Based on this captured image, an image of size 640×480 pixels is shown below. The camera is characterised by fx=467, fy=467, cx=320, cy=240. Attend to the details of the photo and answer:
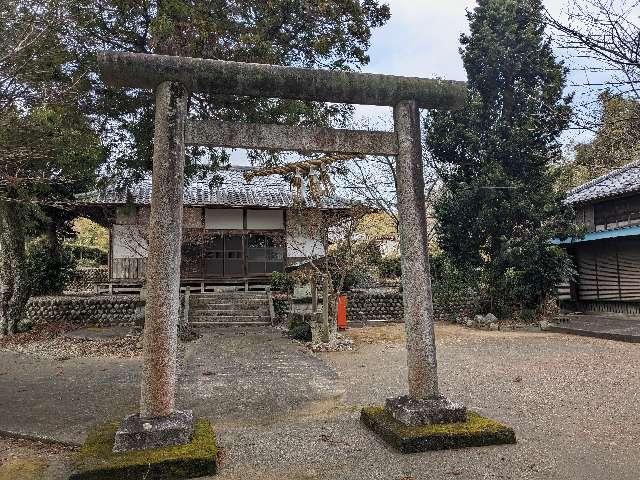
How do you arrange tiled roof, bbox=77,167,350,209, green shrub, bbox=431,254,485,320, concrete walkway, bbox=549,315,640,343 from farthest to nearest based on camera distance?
Result: 1. tiled roof, bbox=77,167,350,209
2. green shrub, bbox=431,254,485,320
3. concrete walkway, bbox=549,315,640,343

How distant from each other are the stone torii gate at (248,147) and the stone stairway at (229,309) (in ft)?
36.6

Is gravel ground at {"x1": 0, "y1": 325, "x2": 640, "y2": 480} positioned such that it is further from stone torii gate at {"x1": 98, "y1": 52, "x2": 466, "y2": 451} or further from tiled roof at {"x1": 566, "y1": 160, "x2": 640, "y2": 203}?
tiled roof at {"x1": 566, "y1": 160, "x2": 640, "y2": 203}

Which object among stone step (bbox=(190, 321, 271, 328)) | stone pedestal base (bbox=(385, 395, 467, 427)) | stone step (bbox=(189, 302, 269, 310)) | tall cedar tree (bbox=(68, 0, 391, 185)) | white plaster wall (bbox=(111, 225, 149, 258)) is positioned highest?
tall cedar tree (bbox=(68, 0, 391, 185))

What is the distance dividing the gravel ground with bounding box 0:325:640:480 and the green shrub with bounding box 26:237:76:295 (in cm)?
887

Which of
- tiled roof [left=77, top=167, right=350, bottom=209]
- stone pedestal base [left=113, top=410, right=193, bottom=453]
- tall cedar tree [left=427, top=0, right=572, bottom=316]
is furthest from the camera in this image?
tiled roof [left=77, top=167, right=350, bottom=209]

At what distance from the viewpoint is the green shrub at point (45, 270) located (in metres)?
16.5

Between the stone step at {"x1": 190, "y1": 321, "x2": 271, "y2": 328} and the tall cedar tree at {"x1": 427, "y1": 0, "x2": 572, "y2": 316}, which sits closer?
the stone step at {"x1": 190, "y1": 321, "x2": 271, "y2": 328}

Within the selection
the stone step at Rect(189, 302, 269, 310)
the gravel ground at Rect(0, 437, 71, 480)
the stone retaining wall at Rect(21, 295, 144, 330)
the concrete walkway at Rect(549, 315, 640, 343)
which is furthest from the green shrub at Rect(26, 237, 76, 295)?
the concrete walkway at Rect(549, 315, 640, 343)

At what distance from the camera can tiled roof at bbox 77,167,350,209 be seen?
57.0ft

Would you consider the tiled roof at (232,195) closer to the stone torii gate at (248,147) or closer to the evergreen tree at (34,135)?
the evergreen tree at (34,135)

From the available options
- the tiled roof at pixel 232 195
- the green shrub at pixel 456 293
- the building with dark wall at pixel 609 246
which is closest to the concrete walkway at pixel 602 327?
the building with dark wall at pixel 609 246

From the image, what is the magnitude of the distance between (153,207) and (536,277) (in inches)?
564

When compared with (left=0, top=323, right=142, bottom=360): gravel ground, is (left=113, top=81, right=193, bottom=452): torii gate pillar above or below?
above

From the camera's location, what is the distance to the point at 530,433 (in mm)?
4984
